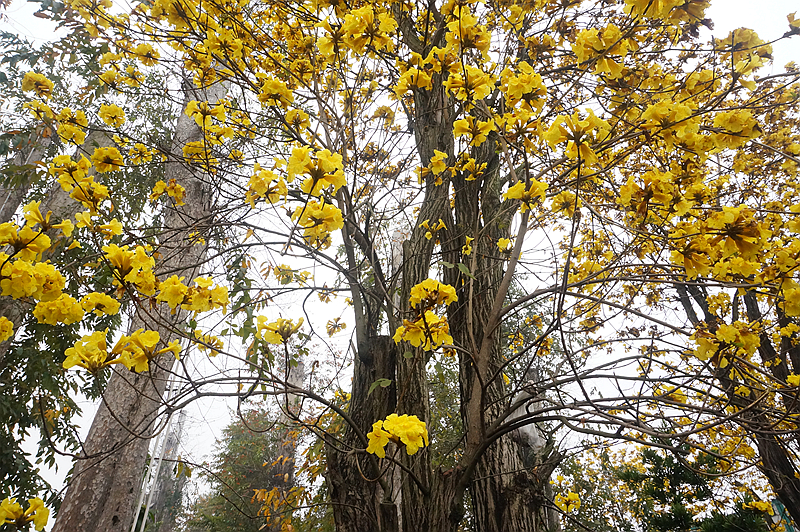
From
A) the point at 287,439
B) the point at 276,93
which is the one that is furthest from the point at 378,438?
the point at 287,439

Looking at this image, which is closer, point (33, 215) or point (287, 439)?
point (33, 215)

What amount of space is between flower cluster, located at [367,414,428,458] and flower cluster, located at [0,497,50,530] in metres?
1.11

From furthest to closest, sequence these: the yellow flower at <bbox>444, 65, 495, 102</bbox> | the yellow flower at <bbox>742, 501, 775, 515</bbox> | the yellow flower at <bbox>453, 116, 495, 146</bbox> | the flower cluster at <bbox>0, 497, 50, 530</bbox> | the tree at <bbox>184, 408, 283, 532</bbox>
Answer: the tree at <bbox>184, 408, 283, 532</bbox>
the yellow flower at <bbox>742, 501, 775, 515</bbox>
the yellow flower at <bbox>453, 116, 495, 146</bbox>
the yellow flower at <bbox>444, 65, 495, 102</bbox>
the flower cluster at <bbox>0, 497, 50, 530</bbox>

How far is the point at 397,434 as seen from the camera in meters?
1.06

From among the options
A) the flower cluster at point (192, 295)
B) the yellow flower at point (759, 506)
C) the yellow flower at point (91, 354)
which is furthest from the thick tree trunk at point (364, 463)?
the yellow flower at point (759, 506)

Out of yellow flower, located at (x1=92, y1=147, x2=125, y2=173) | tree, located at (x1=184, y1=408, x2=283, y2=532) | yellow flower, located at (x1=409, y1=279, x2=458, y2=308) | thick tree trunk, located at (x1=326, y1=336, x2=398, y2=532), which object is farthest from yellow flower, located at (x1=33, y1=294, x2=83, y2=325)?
tree, located at (x1=184, y1=408, x2=283, y2=532)

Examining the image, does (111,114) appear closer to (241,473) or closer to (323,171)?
(323,171)

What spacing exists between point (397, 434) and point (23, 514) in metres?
1.26

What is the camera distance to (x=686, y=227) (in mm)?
1650

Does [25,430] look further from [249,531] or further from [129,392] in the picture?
[249,531]

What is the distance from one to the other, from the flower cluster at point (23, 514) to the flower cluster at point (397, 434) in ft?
3.64

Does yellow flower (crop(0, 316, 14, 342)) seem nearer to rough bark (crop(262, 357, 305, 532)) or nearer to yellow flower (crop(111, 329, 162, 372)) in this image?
yellow flower (crop(111, 329, 162, 372))

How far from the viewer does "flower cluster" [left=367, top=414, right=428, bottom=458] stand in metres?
1.06

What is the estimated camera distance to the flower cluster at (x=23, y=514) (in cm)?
121
